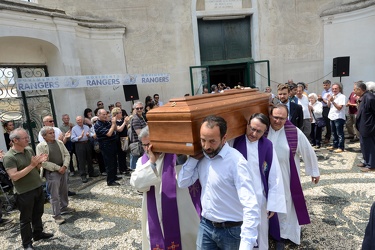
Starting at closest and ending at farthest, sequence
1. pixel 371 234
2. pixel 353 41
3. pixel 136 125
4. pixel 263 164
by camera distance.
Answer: pixel 371 234
pixel 263 164
pixel 136 125
pixel 353 41

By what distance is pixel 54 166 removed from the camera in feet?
13.1

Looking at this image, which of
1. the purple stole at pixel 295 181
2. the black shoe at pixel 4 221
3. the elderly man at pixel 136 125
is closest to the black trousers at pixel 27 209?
the black shoe at pixel 4 221

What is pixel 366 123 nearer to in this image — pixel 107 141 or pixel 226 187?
pixel 226 187

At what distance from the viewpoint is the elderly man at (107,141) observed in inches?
211

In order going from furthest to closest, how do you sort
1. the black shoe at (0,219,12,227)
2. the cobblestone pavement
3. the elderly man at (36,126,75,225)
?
the black shoe at (0,219,12,227), the elderly man at (36,126,75,225), the cobblestone pavement

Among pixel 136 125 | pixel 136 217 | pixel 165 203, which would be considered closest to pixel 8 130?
pixel 136 125

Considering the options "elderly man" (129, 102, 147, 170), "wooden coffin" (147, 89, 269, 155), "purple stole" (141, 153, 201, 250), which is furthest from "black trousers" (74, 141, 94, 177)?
"wooden coffin" (147, 89, 269, 155)

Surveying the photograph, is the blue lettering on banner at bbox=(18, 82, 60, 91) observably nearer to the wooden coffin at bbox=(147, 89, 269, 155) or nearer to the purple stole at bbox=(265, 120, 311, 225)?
A: the wooden coffin at bbox=(147, 89, 269, 155)

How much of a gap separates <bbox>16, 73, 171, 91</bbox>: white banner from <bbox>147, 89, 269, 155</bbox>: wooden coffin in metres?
5.65

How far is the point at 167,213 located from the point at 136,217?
1.93 m

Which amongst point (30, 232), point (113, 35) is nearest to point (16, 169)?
point (30, 232)

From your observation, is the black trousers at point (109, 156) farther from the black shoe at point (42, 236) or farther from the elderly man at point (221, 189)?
the elderly man at point (221, 189)

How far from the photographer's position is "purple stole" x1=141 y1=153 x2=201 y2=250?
2262 mm

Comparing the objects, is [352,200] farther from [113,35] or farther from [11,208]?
[113,35]
